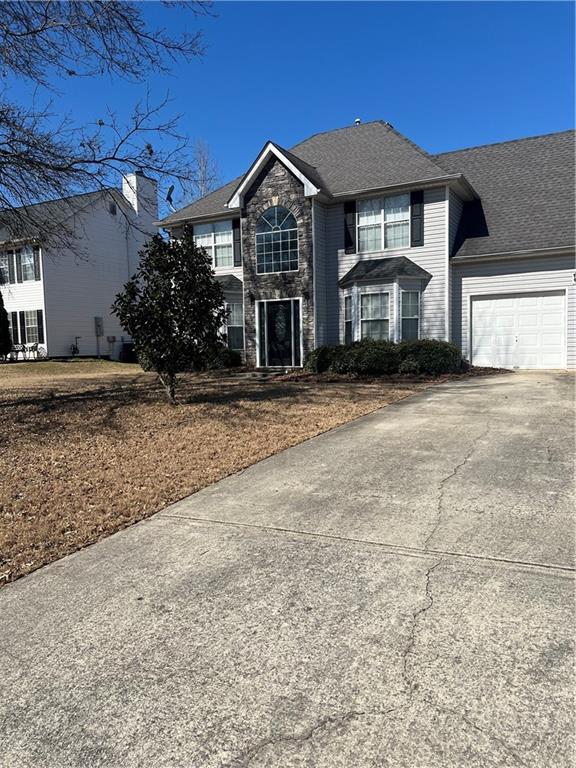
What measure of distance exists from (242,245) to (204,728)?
17136mm

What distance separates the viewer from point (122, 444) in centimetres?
728

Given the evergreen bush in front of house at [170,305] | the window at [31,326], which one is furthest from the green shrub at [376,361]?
the window at [31,326]

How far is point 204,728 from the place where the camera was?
7.22 ft

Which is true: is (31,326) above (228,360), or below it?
above

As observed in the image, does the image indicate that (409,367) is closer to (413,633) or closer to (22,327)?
(413,633)

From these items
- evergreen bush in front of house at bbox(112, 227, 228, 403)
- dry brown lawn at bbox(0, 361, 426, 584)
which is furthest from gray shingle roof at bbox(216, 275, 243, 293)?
evergreen bush in front of house at bbox(112, 227, 228, 403)

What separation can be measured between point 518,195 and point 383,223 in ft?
14.1

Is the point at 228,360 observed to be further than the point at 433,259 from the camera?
Yes

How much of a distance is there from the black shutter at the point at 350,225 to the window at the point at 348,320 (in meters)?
1.59

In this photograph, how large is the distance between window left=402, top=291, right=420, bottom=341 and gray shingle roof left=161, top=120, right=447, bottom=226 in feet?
10.8

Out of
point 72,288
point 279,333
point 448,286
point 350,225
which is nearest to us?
point 448,286

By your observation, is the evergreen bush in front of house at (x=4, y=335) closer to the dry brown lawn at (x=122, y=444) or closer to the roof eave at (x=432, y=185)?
the dry brown lawn at (x=122, y=444)

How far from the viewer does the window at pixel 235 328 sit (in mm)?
19000

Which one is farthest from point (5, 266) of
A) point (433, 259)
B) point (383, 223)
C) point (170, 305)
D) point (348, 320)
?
point (170, 305)
